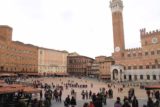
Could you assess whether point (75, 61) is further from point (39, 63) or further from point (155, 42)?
point (155, 42)

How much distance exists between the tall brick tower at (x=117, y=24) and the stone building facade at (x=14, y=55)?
29.0 metres

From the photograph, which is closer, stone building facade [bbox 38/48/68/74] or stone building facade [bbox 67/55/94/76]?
stone building facade [bbox 38/48/68/74]

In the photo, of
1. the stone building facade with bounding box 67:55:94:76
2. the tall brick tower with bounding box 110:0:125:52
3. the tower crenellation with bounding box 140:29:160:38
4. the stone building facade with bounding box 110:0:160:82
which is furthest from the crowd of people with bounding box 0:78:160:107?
the stone building facade with bounding box 67:55:94:76

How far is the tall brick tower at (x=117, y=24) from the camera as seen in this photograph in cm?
7171

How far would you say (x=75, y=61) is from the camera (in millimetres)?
97125

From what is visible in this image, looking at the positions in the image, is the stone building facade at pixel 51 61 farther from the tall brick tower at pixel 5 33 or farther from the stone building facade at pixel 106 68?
the stone building facade at pixel 106 68

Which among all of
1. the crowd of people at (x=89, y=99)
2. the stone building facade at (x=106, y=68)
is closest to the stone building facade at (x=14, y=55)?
the stone building facade at (x=106, y=68)

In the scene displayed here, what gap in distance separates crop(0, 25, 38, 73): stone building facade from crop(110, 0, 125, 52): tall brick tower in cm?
2904

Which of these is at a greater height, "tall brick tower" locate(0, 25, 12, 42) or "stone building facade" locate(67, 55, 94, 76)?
"tall brick tower" locate(0, 25, 12, 42)

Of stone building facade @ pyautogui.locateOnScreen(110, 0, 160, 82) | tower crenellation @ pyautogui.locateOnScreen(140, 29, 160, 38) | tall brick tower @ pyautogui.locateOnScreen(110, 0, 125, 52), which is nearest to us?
stone building facade @ pyautogui.locateOnScreen(110, 0, 160, 82)

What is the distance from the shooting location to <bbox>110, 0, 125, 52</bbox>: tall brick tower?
7171 cm

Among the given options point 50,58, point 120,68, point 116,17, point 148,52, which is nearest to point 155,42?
point 148,52

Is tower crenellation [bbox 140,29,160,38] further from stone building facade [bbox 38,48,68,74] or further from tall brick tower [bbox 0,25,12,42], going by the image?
tall brick tower [bbox 0,25,12,42]

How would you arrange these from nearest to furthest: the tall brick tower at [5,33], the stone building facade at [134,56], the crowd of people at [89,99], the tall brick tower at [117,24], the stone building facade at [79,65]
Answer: the crowd of people at [89,99], the stone building facade at [134,56], the tall brick tower at [5,33], the tall brick tower at [117,24], the stone building facade at [79,65]
